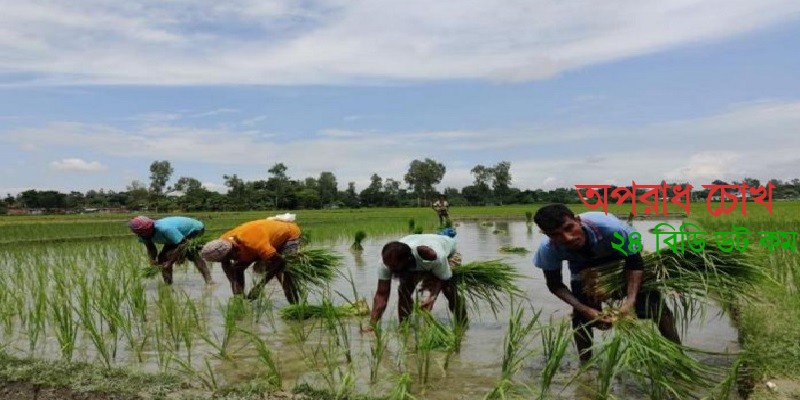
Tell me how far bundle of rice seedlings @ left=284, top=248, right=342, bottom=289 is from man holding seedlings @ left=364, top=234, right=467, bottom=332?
4.51 ft

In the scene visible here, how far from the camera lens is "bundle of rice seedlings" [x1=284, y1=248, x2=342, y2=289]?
512cm

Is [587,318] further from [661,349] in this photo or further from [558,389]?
[661,349]

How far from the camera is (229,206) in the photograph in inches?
1756

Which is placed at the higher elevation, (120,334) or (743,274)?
(743,274)

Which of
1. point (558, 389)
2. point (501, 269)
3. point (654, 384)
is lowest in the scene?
point (558, 389)

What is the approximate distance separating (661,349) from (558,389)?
2.16ft

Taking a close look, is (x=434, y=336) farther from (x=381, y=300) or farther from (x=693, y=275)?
(x=693, y=275)

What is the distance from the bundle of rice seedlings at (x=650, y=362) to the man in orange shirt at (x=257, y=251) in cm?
290

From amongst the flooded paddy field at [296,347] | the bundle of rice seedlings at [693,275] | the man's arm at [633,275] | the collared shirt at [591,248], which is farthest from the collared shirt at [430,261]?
the man's arm at [633,275]

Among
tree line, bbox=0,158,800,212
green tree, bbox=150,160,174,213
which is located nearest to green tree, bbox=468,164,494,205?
tree line, bbox=0,158,800,212

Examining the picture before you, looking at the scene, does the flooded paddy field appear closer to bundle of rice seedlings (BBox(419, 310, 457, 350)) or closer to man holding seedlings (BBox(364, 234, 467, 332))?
bundle of rice seedlings (BBox(419, 310, 457, 350))

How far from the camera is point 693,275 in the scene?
10.9ft

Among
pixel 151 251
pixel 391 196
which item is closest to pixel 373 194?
pixel 391 196

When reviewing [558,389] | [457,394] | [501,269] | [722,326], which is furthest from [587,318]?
[722,326]
